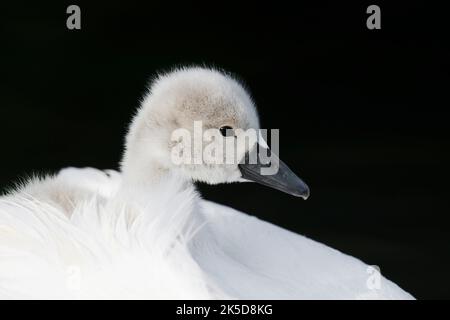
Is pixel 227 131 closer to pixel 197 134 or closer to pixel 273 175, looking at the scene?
pixel 197 134

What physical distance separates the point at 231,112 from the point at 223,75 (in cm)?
17

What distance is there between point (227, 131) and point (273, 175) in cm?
22

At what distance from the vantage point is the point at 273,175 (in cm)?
383

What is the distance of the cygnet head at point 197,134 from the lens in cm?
376

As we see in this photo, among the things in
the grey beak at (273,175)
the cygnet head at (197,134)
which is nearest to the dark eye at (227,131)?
the cygnet head at (197,134)

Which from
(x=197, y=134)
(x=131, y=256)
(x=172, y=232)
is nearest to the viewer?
(x=131, y=256)

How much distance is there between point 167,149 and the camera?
376 cm

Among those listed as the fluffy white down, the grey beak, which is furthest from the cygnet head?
the fluffy white down

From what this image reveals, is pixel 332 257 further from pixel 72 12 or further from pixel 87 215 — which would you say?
pixel 72 12

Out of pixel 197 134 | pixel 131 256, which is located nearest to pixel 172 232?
pixel 131 256

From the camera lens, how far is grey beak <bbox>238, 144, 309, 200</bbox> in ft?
12.6

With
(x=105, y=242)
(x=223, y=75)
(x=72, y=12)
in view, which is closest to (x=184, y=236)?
(x=105, y=242)

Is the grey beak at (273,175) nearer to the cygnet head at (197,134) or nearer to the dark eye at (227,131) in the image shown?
the cygnet head at (197,134)

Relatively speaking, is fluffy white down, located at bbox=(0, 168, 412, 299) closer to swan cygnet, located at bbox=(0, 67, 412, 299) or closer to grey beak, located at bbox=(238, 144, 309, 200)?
swan cygnet, located at bbox=(0, 67, 412, 299)
